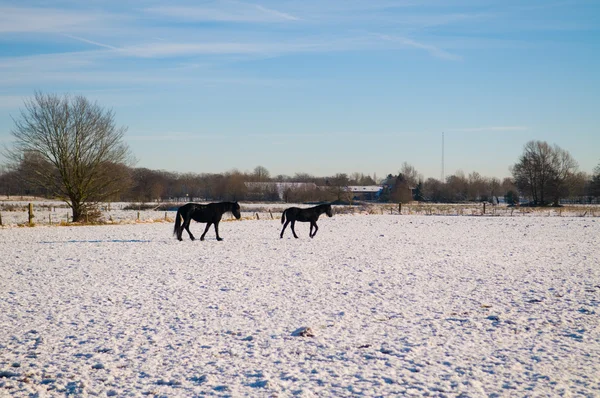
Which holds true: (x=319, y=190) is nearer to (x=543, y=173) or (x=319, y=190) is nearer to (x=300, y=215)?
(x=543, y=173)

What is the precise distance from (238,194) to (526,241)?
90.6 metres

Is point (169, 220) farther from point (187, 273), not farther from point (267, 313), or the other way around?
point (267, 313)

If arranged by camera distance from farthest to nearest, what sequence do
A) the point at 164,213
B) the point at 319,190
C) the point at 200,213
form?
the point at 319,190 → the point at 164,213 → the point at 200,213

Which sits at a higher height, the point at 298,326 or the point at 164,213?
the point at 164,213

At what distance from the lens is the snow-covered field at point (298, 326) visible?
564 centimetres

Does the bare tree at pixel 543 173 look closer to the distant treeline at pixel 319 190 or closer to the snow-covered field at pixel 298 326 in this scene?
the distant treeline at pixel 319 190

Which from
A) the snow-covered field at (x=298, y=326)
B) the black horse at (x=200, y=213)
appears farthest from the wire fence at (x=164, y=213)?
the snow-covered field at (x=298, y=326)

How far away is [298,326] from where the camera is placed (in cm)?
777

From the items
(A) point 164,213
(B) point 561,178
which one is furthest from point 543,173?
(A) point 164,213

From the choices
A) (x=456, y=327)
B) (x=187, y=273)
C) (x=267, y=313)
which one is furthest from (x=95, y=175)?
Result: (x=456, y=327)

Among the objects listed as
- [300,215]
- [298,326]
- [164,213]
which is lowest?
[298,326]

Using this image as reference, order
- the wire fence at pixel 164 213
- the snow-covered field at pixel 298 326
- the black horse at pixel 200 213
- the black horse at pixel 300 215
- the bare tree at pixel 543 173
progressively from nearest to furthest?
1. the snow-covered field at pixel 298 326
2. the black horse at pixel 200 213
3. the black horse at pixel 300 215
4. the wire fence at pixel 164 213
5. the bare tree at pixel 543 173

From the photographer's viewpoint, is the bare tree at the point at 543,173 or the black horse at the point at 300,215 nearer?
the black horse at the point at 300,215

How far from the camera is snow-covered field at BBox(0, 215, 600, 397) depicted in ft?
18.5
